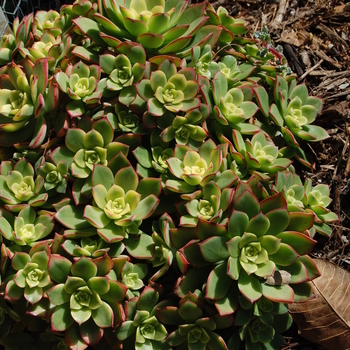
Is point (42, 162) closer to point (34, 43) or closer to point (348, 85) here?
A: point (34, 43)

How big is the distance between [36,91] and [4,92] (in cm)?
21

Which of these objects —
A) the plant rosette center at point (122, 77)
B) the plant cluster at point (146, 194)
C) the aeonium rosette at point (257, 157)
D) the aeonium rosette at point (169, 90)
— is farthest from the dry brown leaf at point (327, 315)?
the plant rosette center at point (122, 77)

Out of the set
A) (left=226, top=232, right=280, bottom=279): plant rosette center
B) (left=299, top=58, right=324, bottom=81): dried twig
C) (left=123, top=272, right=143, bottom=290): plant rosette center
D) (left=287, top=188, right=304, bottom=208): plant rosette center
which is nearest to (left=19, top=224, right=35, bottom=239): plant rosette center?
(left=123, top=272, right=143, bottom=290): plant rosette center

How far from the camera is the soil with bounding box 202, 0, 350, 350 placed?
7.68ft

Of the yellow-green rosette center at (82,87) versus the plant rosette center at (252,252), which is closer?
the plant rosette center at (252,252)

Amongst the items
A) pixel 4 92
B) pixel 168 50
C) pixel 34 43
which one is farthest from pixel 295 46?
pixel 4 92

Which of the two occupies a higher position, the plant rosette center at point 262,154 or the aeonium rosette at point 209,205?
the plant rosette center at point 262,154

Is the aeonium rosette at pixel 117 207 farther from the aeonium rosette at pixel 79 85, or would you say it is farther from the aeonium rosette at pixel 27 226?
the aeonium rosette at pixel 79 85

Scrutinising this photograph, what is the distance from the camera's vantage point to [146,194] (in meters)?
1.81

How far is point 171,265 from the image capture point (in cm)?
183

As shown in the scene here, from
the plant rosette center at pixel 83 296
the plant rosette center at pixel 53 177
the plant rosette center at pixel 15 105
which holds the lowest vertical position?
the plant rosette center at pixel 83 296

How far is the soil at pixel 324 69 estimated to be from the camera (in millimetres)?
2340

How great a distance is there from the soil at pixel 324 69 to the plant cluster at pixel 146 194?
1.12 ft

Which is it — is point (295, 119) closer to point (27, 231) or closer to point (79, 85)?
point (79, 85)
